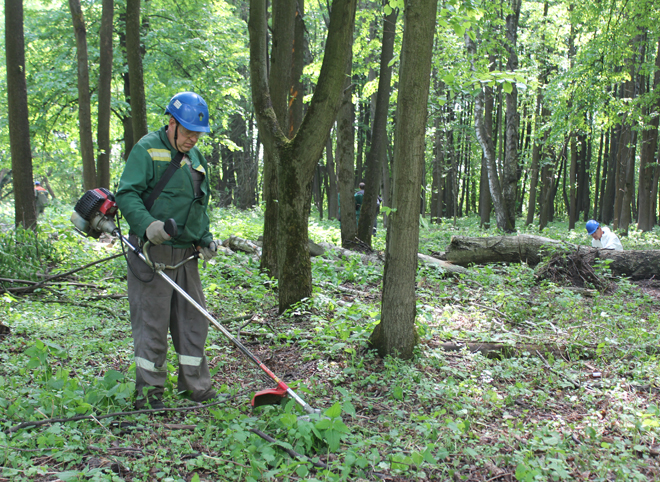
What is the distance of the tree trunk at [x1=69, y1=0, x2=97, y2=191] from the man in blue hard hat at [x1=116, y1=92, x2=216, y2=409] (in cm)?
824

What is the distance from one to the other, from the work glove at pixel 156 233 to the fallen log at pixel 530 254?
6960mm

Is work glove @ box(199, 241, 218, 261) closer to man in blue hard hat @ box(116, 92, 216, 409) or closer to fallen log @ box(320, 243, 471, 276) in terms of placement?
man in blue hard hat @ box(116, 92, 216, 409)

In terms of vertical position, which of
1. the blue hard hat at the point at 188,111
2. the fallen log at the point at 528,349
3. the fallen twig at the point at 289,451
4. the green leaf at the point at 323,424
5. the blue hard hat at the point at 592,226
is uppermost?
the blue hard hat at the point at 188,111

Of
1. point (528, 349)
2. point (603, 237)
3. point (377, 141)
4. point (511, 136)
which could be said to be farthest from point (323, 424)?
point (511, 136)

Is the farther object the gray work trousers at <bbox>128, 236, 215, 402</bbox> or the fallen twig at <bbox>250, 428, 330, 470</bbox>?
the gray work trousers at <bbox>128, 236, 215, 402</bbox>

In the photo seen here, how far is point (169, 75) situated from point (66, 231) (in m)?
7.58

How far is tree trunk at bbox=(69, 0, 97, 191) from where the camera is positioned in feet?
34.6

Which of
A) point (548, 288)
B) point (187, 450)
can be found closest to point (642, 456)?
point (187, 450)

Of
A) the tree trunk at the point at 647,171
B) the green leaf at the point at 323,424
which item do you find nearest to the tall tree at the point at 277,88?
the green leaf at the point at 323,424

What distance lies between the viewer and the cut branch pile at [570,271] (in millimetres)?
7648

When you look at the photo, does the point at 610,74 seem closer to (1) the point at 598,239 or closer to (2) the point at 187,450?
(1) the point at 598,239

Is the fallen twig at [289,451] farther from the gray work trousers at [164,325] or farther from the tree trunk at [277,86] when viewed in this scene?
the tree trunk at [277,86]

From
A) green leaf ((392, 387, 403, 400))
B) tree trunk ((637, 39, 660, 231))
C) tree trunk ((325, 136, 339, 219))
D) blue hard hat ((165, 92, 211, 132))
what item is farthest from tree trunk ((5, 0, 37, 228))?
tree trunk ((637, 39, 660, 231))

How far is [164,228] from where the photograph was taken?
3154mm
